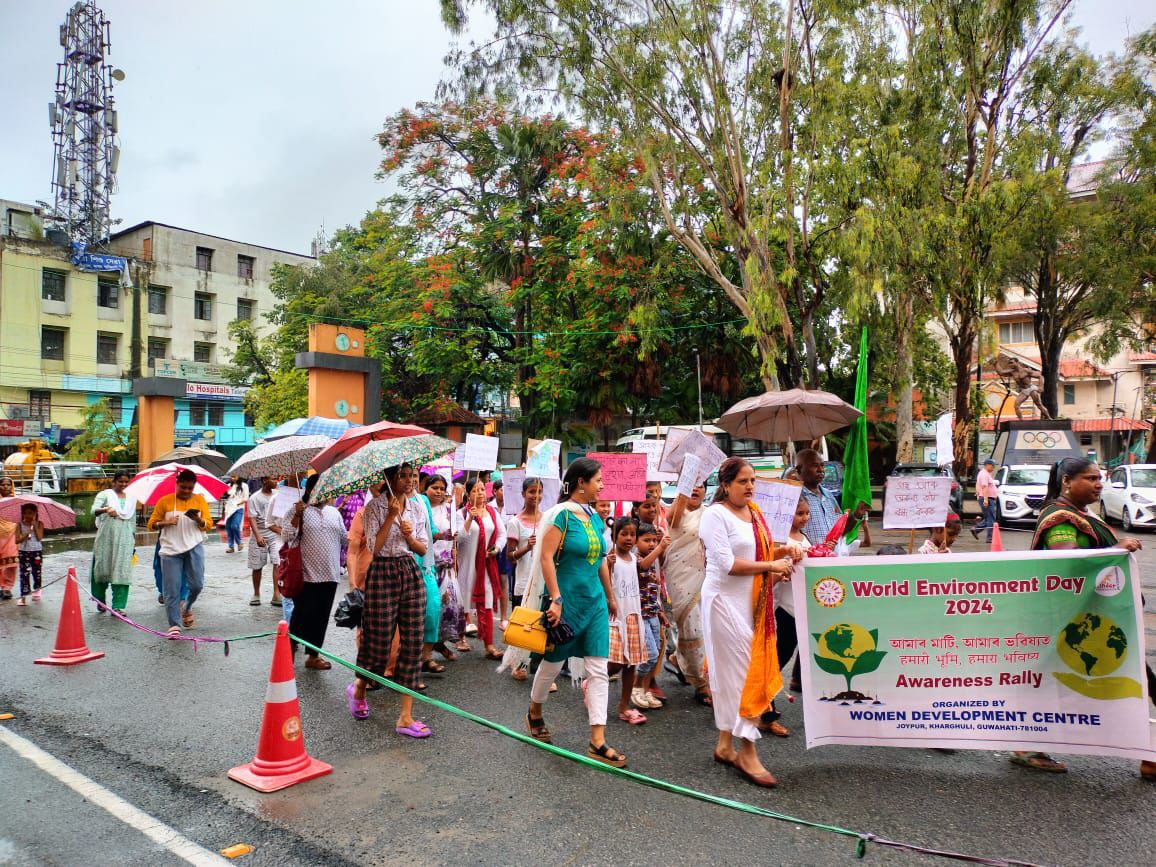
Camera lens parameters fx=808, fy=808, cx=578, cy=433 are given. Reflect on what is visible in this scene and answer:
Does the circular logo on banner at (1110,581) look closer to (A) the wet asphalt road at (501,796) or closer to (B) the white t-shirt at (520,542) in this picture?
(A) the wet asphalt road at (501,796)

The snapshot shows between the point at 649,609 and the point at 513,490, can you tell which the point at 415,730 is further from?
the point at 513,490

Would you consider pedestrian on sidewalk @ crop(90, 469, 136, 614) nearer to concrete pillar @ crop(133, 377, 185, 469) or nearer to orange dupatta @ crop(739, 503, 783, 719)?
orange dupatta @ crop(739, 503, 783, 719)

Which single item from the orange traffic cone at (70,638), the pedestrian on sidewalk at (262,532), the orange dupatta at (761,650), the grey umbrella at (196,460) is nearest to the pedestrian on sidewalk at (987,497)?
the pedestrian on sidewalk at (262,532)

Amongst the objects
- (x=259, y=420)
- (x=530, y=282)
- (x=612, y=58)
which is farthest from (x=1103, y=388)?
(x=259, y=420)

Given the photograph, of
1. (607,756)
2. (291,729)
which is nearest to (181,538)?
(291,729)

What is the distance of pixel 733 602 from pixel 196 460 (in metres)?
7.65

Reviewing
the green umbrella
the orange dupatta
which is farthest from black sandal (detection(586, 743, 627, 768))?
the green umbrella

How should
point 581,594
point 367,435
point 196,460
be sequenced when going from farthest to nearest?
point 196,460 → point 367,435 → point 581,594

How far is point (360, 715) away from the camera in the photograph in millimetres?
5594

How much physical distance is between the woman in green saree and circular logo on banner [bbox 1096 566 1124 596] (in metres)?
0.22

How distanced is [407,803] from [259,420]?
29.3 m

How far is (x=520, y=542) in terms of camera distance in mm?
7145

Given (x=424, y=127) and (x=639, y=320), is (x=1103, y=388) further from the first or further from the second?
(x=424, y=127)

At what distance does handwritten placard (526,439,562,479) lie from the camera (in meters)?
8.89
